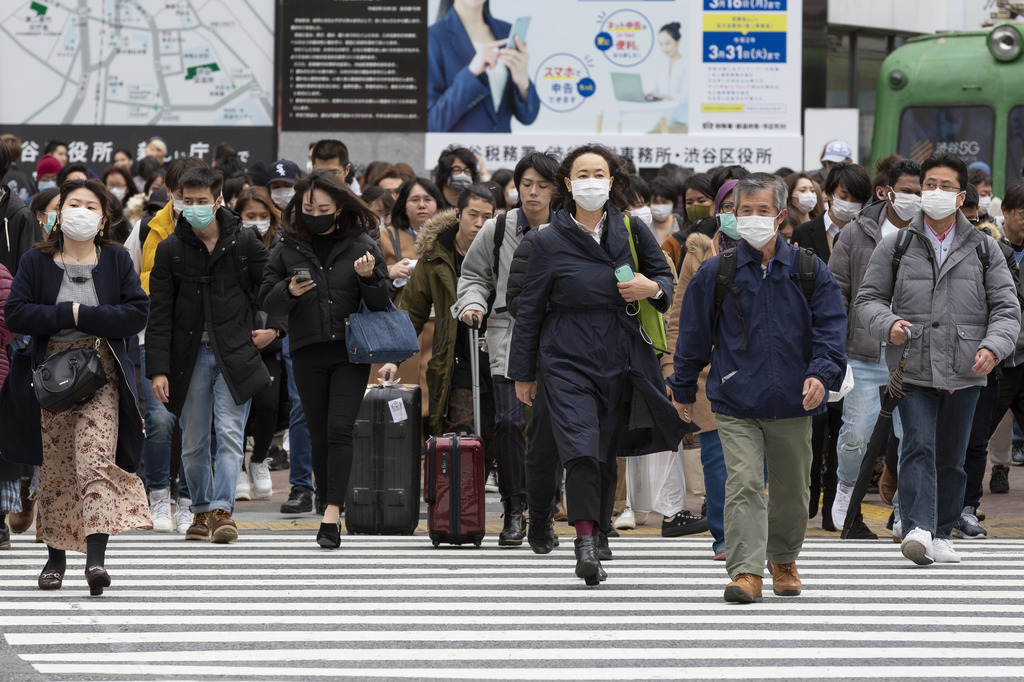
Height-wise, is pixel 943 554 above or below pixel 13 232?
below

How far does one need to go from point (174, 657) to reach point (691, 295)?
9.19 feet

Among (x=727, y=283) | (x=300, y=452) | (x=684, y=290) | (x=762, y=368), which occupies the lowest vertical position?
(x=300, y=452)

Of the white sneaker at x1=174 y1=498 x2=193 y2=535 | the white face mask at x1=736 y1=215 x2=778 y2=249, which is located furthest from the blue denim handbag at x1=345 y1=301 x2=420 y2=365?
the white face mask at x1=736 y1=215 x2=778 y2=249

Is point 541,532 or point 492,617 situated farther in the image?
point 541,532

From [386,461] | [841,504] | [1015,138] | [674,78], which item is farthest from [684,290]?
[674,78]

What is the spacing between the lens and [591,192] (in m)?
7.98

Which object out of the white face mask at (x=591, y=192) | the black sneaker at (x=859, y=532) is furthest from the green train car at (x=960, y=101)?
the white face mask at (x=591, y=192)

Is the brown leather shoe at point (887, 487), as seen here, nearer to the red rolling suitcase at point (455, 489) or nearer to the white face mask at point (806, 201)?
the white face mask at point (806, 201)

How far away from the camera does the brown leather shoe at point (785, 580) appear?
297 inches

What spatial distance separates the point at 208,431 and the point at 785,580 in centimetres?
361

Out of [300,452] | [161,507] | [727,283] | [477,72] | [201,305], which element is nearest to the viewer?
[727,283]

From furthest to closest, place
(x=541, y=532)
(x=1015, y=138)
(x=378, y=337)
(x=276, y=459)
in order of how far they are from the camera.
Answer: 1. (x=1015, y=138)
2. (x=276, y=459)
3. (x=378, y=337)
4. (x=541, y=532)

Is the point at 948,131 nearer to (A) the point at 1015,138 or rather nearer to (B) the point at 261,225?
(A) the point at 1015,138

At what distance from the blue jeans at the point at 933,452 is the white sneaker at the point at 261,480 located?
184 inches
